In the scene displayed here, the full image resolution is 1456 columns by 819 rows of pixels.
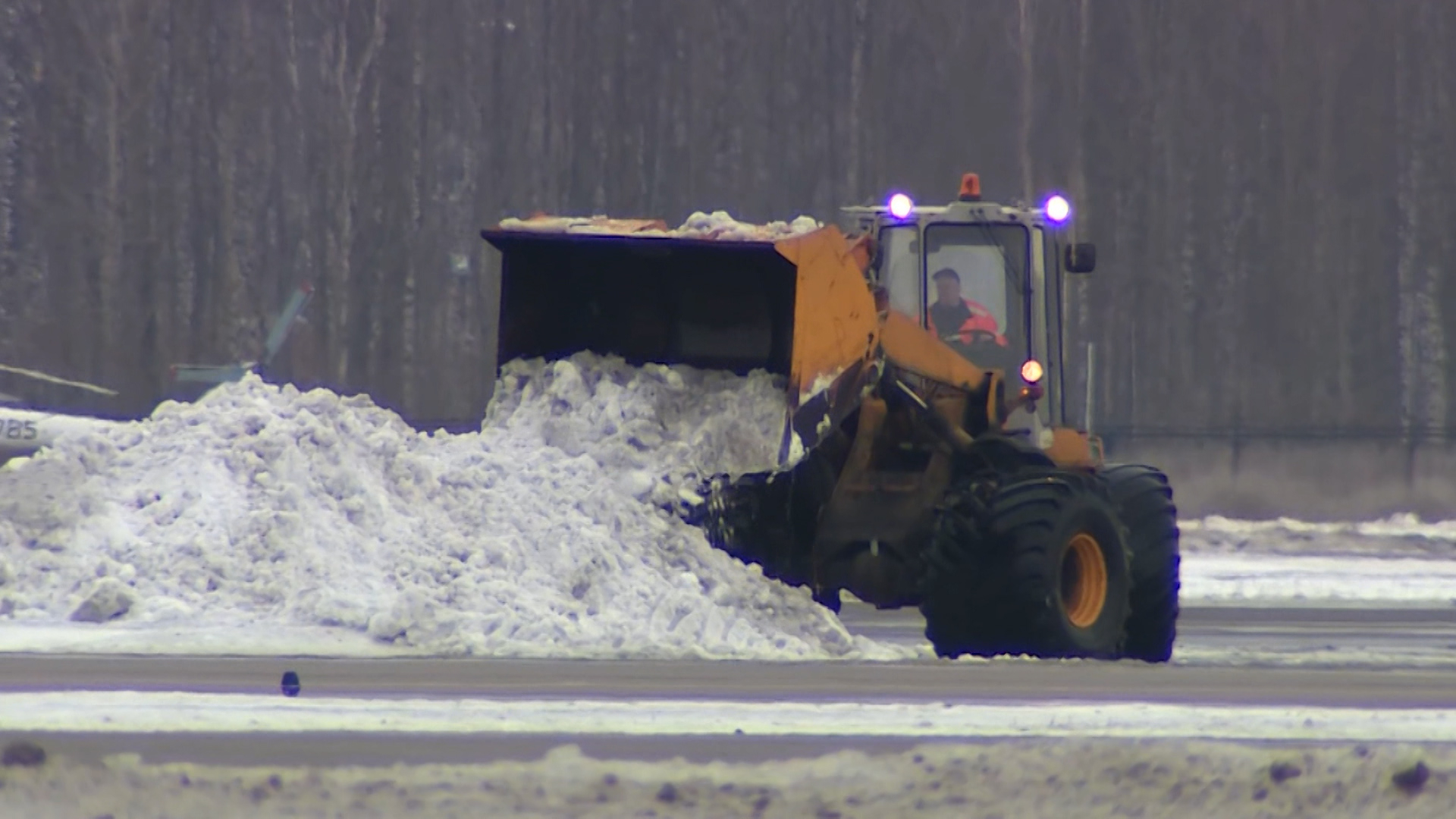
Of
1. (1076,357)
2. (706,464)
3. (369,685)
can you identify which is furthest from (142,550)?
(1076,357)

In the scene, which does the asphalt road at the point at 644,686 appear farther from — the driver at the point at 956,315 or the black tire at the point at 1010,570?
the driver at the point at 956,315

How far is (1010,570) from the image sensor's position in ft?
40.4

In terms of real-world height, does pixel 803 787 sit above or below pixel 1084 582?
above

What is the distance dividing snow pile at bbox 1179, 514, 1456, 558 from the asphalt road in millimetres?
12714

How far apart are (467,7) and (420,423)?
15.8 ft

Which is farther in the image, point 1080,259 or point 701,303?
point 701,303

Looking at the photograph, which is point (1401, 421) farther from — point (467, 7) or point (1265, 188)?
point (467, 7)

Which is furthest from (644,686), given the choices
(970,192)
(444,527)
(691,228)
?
(970,192)

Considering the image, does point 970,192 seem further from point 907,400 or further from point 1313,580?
point 1313,580

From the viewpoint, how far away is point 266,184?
27.0m

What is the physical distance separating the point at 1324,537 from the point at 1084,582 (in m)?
13.0

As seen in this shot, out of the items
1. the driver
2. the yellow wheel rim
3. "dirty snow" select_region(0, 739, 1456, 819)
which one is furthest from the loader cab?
"dirty snow" select_region(0, 739, 1456, 819)

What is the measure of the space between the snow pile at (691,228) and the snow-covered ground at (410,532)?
0.14m

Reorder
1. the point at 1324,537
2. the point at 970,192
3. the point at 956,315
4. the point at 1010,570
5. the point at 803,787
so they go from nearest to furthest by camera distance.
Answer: the point at 803,787
the point at 1010,570
the point at 956,315
the point at 970,192
the point at 1324,537
